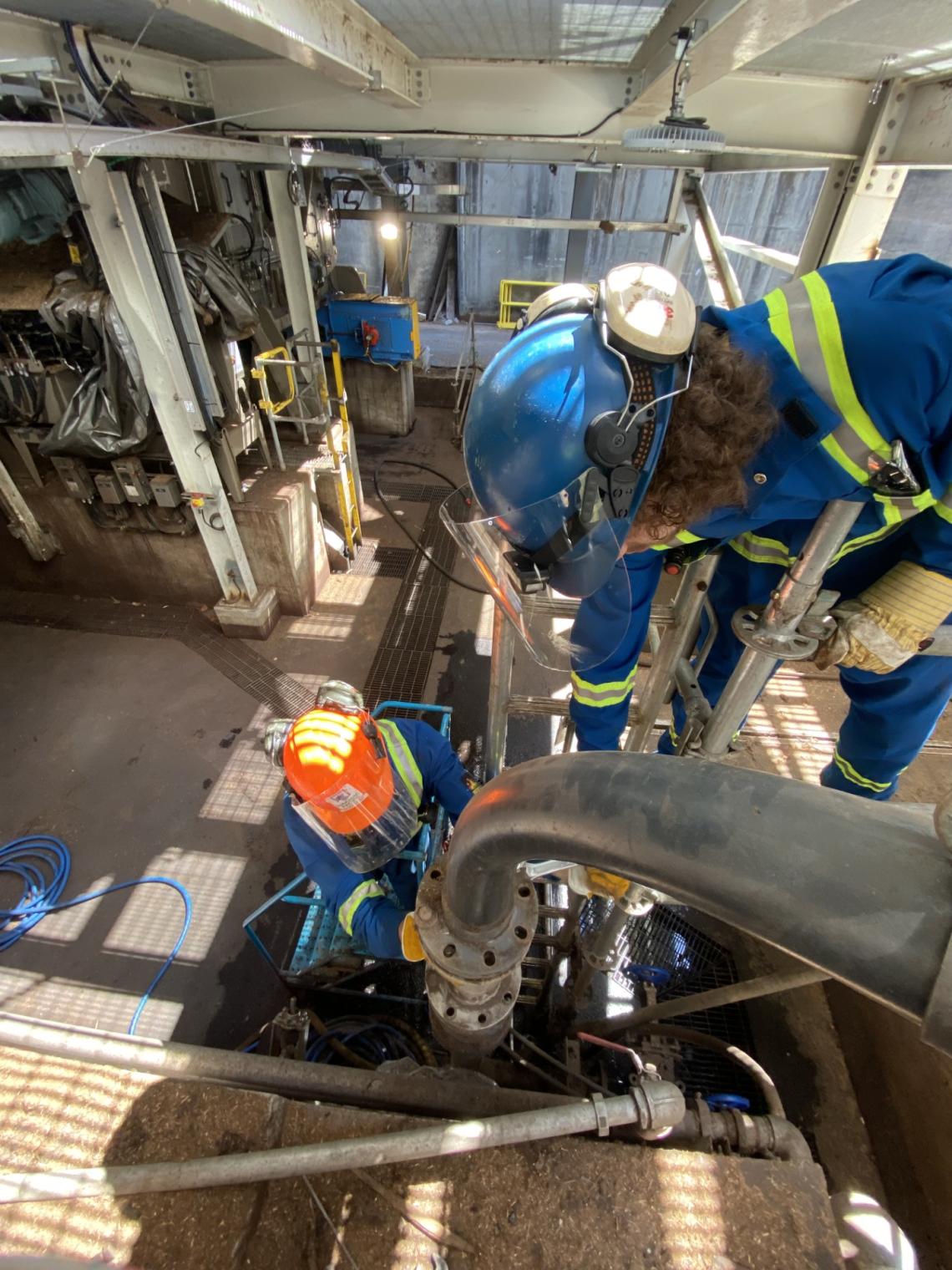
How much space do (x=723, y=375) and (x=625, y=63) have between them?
3605mm

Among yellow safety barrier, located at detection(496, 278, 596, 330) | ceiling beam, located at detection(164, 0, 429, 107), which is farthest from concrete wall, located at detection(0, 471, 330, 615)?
yellow safety barrier, located at detection(496, 278, 596, 330)

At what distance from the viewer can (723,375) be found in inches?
50.3

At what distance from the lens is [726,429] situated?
4.22ft

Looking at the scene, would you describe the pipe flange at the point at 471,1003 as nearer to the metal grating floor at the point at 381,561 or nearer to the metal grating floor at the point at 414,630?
the metal grating floor at the point at 414,630

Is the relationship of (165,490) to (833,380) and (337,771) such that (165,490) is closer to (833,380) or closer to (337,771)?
(337,771)

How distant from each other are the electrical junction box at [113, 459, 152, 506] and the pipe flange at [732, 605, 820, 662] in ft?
16.6

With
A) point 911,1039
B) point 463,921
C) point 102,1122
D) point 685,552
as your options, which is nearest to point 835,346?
point 685,552

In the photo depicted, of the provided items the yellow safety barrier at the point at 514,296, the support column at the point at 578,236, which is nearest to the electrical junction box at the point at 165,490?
the support column at the point at 578,236

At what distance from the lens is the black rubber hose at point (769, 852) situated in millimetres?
554

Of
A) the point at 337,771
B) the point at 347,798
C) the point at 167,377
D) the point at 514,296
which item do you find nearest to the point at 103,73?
the point at 167,377

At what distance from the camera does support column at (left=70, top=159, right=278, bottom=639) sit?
3314 mm

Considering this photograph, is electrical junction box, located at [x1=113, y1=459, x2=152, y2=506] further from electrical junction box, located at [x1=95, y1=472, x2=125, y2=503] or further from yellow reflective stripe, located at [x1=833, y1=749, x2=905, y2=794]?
yellow reflective stripe, located at [x1=833, y1=749, x2=905, y2=794]

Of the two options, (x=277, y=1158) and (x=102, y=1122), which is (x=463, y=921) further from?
(x=102, y=1122)

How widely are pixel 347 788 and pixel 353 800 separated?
71 mm
